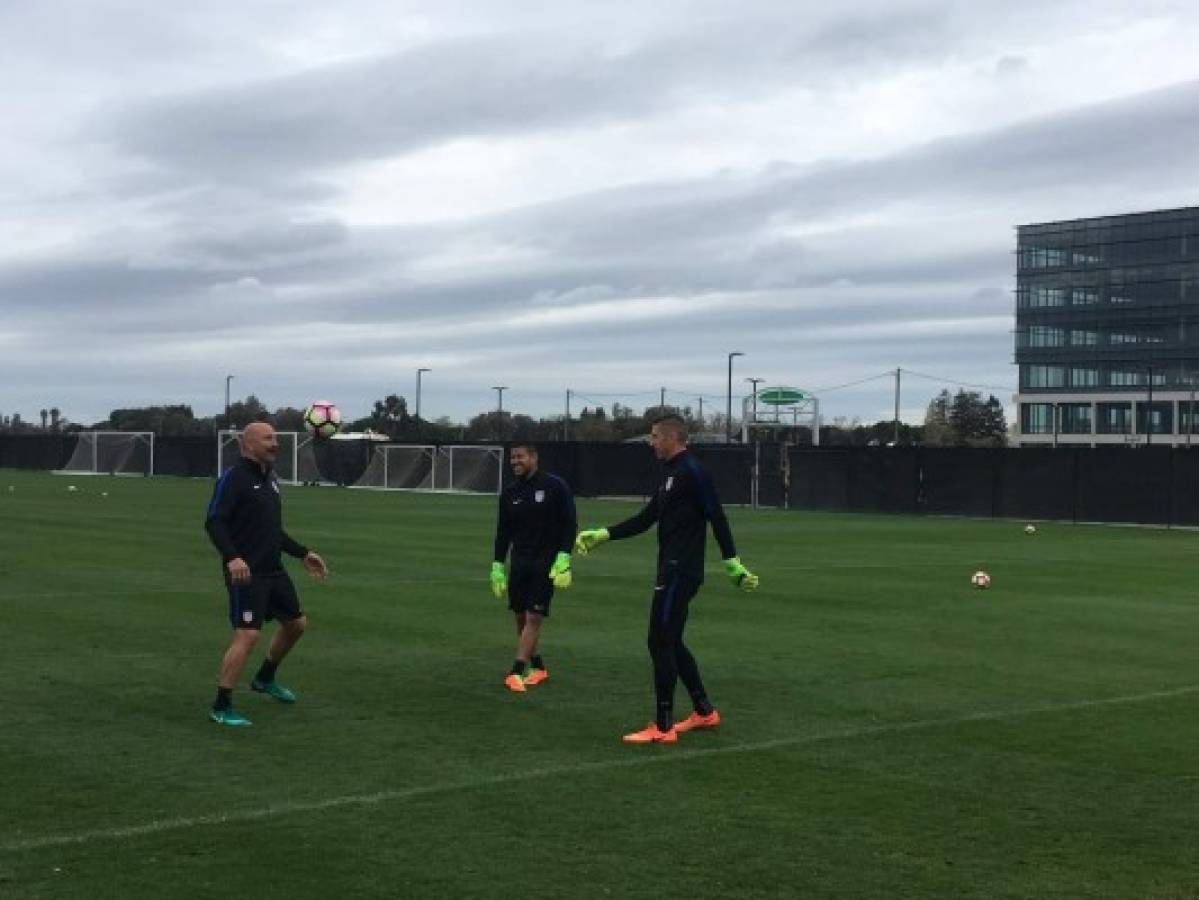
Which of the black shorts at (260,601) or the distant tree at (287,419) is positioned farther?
the distant tree at (287,419)

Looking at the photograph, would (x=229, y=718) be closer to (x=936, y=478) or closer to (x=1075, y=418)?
(x=936, y=478)

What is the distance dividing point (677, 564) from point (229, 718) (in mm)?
3001

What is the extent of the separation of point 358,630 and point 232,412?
134208mm

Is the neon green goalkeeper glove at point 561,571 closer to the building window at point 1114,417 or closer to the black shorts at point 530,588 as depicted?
the black shorts at point 530,588

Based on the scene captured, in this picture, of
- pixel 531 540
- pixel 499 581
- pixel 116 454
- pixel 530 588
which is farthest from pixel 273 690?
pixel 116 454

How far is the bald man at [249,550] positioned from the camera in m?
A: 9.73

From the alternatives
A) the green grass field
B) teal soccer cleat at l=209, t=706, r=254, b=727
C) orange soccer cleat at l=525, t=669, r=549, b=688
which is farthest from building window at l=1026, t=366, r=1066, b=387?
teal soccer cleat at l=209, t=706, r=254, b=727

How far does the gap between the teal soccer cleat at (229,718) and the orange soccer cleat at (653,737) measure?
7.93 ft

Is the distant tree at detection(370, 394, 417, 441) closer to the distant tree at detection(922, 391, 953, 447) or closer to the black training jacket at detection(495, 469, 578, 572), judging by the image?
the distant tree at detection(922, 391, 953, 447)

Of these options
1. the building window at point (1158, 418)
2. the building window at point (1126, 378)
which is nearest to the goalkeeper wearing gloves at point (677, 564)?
the building window at point (1158, 418)

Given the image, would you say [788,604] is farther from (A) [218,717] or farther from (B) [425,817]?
(B) [425,817]

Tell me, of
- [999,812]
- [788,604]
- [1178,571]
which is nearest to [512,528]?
[999,812]

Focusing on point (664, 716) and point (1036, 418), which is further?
point (1036, 418)

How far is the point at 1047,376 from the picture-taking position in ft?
396
